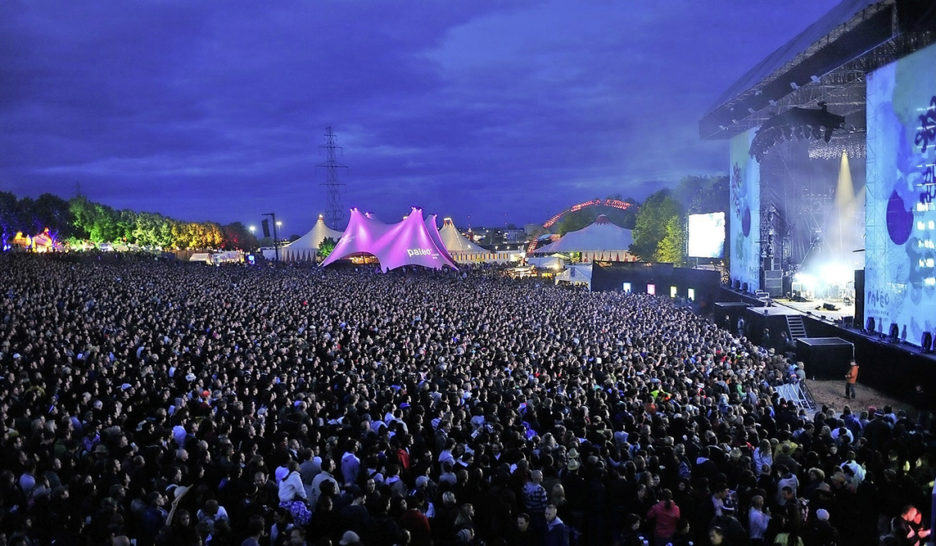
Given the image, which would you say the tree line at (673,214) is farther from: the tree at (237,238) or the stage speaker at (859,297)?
the tree at (237,238)

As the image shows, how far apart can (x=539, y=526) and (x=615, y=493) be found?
0.75 m

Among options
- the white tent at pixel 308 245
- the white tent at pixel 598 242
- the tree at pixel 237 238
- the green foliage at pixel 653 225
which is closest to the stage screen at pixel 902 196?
the green foliage at pixel 653 225

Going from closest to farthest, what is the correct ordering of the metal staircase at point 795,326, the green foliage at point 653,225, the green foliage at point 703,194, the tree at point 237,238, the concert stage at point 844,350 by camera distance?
the concert stage at point 844,350 < the metal staircase at point 795,326 < the green foliage at point 703,194 < the green foliage at point 653,225 < the tree at point 237,238

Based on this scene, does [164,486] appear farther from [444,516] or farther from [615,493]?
[615,493]

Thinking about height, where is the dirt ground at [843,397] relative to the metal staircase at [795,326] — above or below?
below

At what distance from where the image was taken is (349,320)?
15258 mm

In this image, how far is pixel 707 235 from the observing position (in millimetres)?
28984

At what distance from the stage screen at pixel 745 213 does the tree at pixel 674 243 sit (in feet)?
42.0


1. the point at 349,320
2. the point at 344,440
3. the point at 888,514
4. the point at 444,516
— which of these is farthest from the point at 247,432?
the point at 349,320

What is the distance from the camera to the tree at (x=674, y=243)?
1519 inches

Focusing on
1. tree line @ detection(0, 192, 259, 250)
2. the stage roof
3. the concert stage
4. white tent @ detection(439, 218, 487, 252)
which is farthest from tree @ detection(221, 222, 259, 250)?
the concert stage

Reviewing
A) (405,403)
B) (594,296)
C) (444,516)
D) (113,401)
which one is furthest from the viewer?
(594,296)

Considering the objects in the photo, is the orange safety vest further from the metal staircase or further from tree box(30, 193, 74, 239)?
tree box(30, 193, 74, 239)

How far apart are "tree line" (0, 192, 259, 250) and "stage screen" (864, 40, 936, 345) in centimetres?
7032
